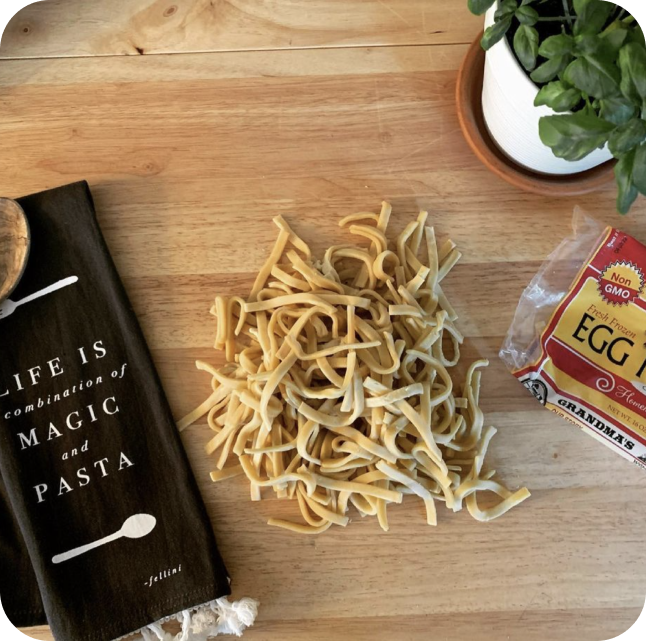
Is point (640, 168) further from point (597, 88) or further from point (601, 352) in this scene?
point (601, 352)

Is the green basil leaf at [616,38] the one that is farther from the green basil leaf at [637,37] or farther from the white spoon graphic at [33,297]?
the white spoon graphic at [33,297]

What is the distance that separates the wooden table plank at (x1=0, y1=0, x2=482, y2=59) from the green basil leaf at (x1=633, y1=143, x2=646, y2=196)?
49 cm

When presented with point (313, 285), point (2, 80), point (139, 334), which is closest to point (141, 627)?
point (139, 334)

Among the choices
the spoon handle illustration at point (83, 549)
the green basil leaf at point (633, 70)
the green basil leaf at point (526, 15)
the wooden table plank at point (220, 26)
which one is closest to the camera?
the green basil leaf at point (633, 70)

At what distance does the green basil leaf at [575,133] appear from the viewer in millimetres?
645

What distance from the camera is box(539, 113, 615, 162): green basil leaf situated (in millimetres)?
645

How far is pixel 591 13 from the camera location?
66cm

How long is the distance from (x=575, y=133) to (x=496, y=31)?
6.9 inches

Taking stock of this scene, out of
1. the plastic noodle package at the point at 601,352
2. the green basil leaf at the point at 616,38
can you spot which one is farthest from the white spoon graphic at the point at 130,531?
the green basil leaf at the point at 616,38

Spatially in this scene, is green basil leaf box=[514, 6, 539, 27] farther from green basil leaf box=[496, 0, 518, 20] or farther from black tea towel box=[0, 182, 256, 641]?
black tea towel box=[0, 182, 256, 641]

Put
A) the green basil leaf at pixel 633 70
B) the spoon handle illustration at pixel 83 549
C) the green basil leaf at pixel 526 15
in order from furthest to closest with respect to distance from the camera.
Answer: the spoon handle illustration at pixel 83 549 < the green basil leaf at pixel 526 15 < the green basil leaf at pixel 633 70

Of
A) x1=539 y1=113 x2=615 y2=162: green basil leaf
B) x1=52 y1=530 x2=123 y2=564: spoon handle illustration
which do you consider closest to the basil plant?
x1=539 y1=113 x2=615 y2=162: green basil leaf

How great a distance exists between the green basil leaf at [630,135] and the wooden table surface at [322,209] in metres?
0.37

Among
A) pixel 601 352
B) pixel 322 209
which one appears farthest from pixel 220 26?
pixel 601 352
